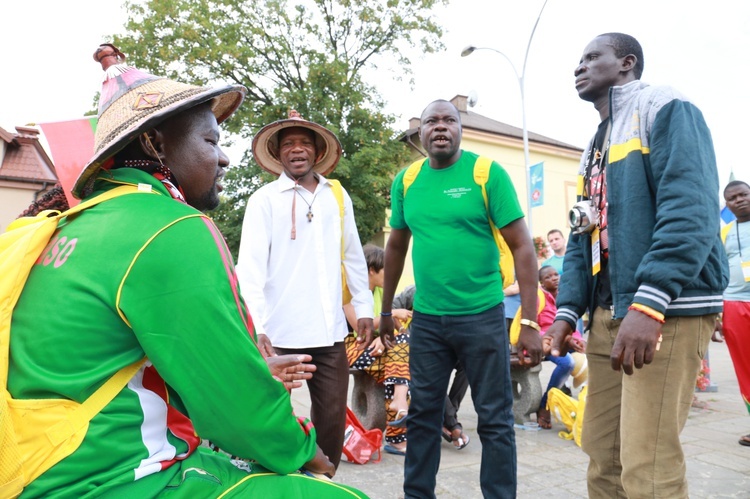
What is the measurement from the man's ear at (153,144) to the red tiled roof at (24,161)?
82.9ft

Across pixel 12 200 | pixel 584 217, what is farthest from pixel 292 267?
pixel 12 200

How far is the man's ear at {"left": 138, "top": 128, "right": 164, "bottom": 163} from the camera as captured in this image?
1545mm

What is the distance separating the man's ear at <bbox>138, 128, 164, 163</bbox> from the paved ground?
2700 millimetres

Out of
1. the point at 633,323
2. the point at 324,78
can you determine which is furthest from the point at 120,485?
the point at 324,78

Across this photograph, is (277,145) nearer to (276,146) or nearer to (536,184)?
(276,146)

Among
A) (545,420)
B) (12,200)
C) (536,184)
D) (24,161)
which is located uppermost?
(24,161)

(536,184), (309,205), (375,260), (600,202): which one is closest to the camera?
(600,202)

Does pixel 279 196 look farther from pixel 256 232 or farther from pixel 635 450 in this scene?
pixel 635 450

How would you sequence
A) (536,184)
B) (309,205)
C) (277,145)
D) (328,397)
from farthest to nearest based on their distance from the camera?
(536,184) → (277,145) → (309,205) → (328,397)

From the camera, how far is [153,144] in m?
1.57

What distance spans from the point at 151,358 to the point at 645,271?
1607mm

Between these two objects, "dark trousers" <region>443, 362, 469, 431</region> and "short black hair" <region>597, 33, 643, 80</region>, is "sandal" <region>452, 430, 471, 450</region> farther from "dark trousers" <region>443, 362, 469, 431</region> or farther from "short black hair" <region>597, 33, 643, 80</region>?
"short black hair" <region>597, 33, 643, 80</region>

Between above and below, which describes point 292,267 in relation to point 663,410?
above

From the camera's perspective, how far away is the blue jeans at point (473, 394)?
2912 mm
